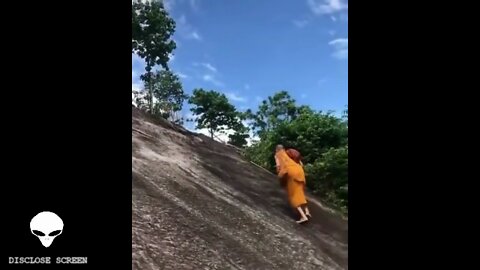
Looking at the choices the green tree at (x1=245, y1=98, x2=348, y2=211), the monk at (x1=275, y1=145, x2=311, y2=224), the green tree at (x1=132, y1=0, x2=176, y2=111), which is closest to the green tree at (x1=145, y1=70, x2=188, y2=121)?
the green tree at (x1=132, y1=0, x2=176, y2=111)

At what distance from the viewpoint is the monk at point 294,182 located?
7.70m

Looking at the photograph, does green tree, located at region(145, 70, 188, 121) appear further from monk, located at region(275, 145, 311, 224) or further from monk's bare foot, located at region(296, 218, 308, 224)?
monk's bare foot, located at region(296, 218, 308, 224)

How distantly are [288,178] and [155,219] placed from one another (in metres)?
2.19

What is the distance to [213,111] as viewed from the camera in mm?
9102

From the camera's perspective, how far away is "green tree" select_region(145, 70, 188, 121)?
840 cm

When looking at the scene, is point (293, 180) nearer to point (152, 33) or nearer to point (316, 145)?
point (316, 145)
